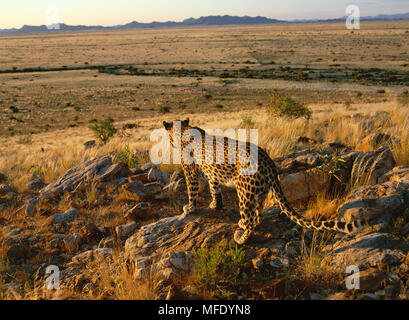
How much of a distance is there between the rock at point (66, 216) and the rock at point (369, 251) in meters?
4.10

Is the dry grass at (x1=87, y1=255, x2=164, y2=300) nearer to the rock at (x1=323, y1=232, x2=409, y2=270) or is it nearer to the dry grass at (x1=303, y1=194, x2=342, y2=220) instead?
the rock at (x1=323, y1=232, x2=409, y2=270)

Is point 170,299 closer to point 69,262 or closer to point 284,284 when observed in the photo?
point 284,284

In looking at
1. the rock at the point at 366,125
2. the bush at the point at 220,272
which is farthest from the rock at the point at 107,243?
the rock at the point at 366,125

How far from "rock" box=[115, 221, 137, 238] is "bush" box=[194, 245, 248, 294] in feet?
6.25

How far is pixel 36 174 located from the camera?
8383mm

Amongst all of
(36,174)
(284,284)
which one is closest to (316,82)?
(36,174)

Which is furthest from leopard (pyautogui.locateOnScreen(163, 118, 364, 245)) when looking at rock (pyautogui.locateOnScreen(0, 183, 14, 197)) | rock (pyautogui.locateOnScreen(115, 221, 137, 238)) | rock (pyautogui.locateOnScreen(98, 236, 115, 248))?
rock (pyautogui.locateOnScreen(0, 183, 14, 197))

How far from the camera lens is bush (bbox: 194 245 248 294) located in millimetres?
3613

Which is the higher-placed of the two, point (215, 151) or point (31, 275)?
point (215, 151)

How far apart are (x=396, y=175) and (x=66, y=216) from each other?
5.19m

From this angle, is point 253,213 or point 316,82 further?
point 316,82
